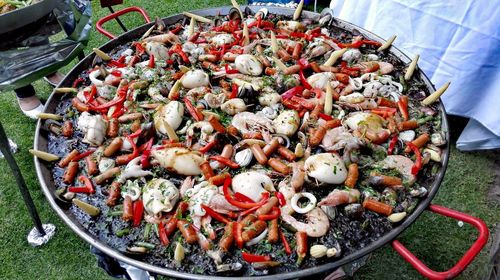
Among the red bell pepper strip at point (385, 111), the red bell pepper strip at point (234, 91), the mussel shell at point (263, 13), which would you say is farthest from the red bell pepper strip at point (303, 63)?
the mussel shell at point (263, 13)

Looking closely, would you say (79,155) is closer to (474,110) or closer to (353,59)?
(353,59)

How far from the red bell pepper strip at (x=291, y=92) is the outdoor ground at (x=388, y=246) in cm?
171

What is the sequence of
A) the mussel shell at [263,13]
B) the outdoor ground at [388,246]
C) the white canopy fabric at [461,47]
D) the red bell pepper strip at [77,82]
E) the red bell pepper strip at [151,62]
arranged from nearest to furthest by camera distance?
the red bell pepper strip at [77,82], the red bell pepper strip at [151,62], the outdoor ground at [388,246], the mussel shell at [263,13], the white canopy fabric at [461,47]

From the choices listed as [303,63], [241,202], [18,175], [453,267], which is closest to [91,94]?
[18,175]

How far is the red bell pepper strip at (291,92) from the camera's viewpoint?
9.21 feet

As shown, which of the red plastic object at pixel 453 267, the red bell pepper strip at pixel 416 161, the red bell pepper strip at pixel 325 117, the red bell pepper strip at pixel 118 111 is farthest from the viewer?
the red bell pepper strip at pixel 118 111

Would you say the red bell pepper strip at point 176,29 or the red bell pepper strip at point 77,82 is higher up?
the red bell pepper strip at point 176,29

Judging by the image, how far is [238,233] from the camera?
2.01m

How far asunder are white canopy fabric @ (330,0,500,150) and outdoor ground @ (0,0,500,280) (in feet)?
1.59

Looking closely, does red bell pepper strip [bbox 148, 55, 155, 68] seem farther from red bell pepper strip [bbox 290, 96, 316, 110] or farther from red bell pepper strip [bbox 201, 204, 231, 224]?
red bell pepper strip [bbox 201, 204, 231, 224]

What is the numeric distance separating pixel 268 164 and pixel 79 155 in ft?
3.81

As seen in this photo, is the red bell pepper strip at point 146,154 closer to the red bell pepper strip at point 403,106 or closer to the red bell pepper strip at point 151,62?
the red bell pepper strip at point 151,62

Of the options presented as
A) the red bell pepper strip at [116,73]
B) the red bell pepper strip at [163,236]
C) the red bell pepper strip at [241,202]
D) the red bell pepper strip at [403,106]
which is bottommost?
the red bell pepper strip at [163,236]

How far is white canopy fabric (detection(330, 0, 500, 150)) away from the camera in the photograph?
3.88 metres
